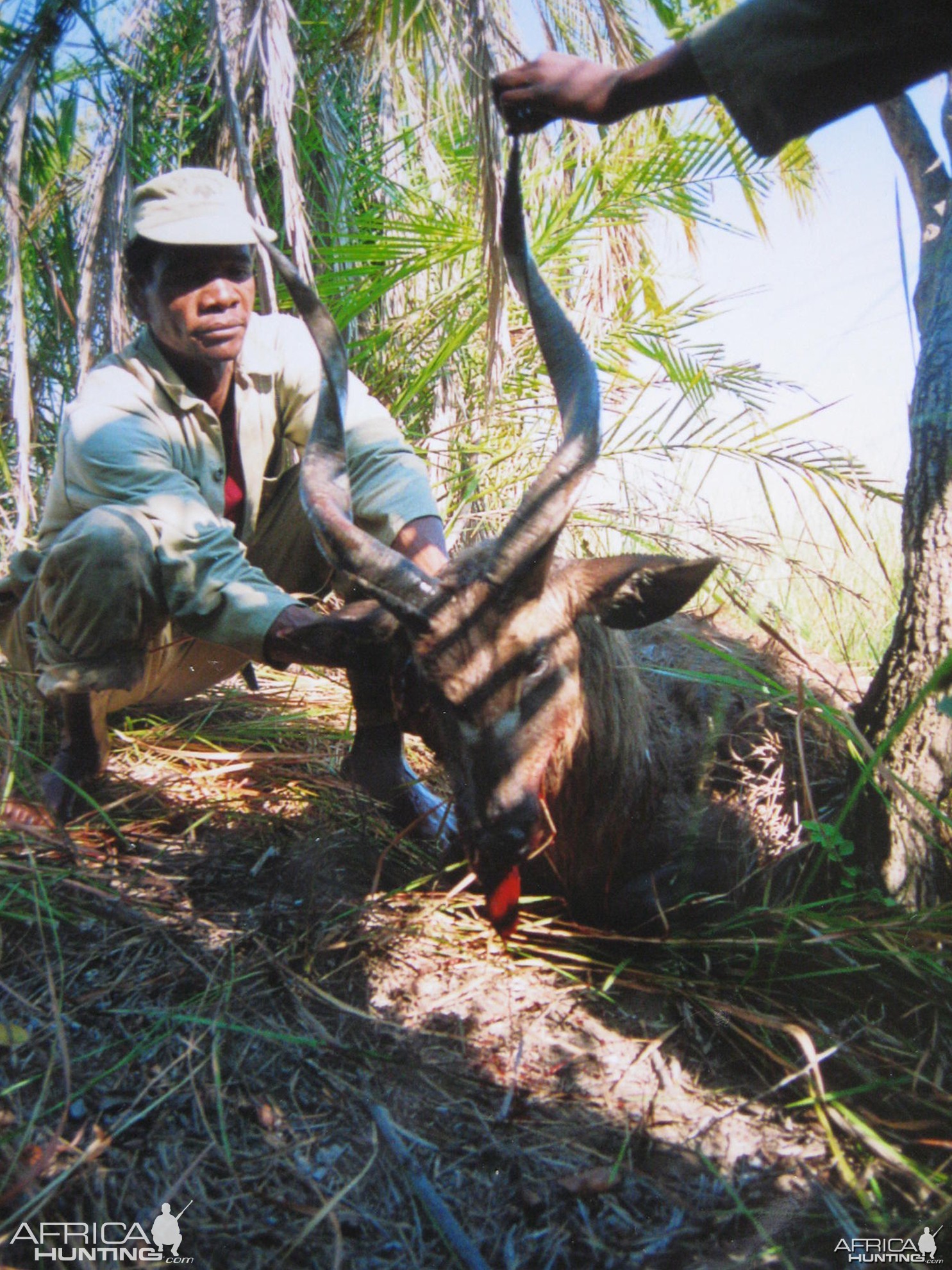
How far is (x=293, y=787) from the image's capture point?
3900mm

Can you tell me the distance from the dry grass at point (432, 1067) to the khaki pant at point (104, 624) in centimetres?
60

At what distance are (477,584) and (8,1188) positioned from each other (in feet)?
6.06

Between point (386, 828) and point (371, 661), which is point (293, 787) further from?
point (371, 661)

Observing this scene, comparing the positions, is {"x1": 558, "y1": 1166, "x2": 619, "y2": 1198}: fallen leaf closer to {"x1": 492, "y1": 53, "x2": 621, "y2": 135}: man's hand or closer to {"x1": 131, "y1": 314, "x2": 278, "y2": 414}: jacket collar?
{"x1": 492, "y1": 53, "x2": 621, "y2": 135}: man's hand

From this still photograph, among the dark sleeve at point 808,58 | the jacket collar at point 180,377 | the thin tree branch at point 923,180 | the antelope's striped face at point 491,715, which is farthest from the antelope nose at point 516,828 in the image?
the jacket collar at point 180,377

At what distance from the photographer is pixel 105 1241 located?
191 centimetres

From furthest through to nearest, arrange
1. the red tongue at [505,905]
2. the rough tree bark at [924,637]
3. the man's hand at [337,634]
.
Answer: the rough tree bark at [924,637], the man's hand at [337,634], the red tongue at [505,905]

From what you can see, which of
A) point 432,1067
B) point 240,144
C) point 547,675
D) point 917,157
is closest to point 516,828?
point 547,675

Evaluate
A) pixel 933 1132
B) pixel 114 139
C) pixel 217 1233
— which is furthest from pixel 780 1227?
pixel 114 139

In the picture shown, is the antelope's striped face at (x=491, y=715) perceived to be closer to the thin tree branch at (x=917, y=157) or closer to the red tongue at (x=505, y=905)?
the red tongue at (x=505, y=905)

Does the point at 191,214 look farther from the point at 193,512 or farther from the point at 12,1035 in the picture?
the point at 12,1035

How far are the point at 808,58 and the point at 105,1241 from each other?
2.93m

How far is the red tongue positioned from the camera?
2789mm

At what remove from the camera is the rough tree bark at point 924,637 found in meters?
3.01
